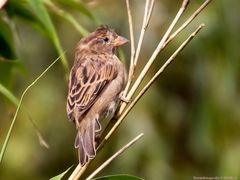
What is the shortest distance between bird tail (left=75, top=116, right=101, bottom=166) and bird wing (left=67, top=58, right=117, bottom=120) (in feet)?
0.29

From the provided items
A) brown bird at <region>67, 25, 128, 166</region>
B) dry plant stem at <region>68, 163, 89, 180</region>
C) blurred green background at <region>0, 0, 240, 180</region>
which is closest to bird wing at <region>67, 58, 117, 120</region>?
brown bird at <region>67, 25, 128, 166</region>

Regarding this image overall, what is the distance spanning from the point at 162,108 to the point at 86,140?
3.23 m

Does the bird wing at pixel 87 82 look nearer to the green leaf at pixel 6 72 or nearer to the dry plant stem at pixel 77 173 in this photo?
the green leaf at pixel 6 72

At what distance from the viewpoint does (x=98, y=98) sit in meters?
4.33

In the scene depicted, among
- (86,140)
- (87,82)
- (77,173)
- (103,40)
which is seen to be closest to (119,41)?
(103,40)

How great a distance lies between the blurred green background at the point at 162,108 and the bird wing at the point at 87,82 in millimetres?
1370

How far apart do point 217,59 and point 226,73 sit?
23 centimetres

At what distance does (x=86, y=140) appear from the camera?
A: 3.80 m

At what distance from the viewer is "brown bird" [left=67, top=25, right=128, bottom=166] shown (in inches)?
163

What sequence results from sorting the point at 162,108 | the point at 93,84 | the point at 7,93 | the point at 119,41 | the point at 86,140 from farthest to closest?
the point at 162,108 < the point at 119,41 < the point at 93,84 < the point at 86,140 < the point at 7,93

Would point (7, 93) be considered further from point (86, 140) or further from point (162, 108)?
point (162, 108)

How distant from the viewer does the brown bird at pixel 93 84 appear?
4129mm

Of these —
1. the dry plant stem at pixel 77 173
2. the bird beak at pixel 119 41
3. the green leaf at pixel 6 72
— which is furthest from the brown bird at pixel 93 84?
the dry plant stem at pixel 77 173

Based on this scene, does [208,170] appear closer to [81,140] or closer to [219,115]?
[219,115]
